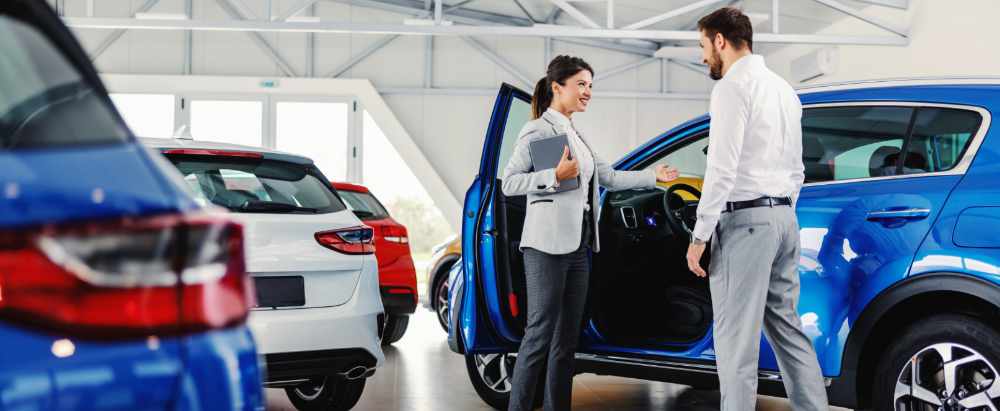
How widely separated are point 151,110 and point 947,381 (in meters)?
11.8

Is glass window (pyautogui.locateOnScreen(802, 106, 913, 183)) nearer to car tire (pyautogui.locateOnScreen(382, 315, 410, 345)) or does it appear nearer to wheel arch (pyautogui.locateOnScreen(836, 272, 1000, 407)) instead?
wheel arch (pyautogui.locateOnScreen(836, 272, 1000, 407))

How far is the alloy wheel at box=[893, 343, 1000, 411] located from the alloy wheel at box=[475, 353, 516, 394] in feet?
5.89

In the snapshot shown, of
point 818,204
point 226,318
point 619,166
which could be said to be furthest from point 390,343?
point 226,318

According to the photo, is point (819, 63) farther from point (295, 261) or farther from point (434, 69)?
point (295, 261)

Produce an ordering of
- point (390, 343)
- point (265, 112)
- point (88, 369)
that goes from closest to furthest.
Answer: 1. point (88, 369)
2. point (390, 343)
3. point (265, 112)

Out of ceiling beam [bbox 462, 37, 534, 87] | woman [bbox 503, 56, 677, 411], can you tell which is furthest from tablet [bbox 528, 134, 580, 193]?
ceiling beam [bbox 462, 37, 534, 87]

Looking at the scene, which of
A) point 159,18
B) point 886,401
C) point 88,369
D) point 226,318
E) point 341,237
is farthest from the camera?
point 159,18

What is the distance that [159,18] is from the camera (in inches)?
392

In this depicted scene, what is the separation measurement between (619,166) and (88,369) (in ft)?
10.0

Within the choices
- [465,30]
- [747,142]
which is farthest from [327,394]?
[465,30]

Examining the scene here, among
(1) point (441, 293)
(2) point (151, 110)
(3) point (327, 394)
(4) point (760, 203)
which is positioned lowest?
(3) point (327, 394)

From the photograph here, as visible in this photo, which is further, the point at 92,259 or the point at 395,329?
the point at 395,329

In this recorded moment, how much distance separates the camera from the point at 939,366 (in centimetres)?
279

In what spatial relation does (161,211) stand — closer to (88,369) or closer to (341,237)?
(88,369)
